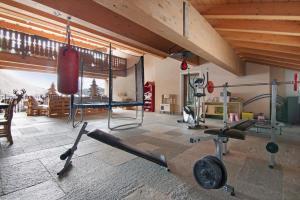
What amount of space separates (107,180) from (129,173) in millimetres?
269

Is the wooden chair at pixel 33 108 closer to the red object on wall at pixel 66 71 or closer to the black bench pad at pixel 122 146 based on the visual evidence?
the red object on wall at pixel 66 71

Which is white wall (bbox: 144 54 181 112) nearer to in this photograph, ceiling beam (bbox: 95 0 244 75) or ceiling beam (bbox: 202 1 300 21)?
ceiling beam (bbox: 95 0 244 75)

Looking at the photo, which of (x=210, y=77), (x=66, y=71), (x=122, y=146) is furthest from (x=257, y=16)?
(x=210, y=77)

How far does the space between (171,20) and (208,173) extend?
64.3 inches

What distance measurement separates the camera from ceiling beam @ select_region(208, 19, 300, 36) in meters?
2.35

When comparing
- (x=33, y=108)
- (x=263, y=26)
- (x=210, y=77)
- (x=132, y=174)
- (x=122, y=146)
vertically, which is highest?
(x=263, y=26)

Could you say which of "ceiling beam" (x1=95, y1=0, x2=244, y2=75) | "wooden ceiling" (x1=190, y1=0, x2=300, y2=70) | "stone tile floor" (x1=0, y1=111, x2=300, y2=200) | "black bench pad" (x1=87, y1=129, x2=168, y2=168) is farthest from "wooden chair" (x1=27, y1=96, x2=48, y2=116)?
"wooden ceiling" (x1=190, y1=0, x2=300, y2=70)

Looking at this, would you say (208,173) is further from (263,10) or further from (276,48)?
(276,48)

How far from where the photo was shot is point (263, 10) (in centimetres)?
194

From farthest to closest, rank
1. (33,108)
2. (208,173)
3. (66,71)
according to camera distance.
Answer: (33,108) < (66,71) < (208,173)

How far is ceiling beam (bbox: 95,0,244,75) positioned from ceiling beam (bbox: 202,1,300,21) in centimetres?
39

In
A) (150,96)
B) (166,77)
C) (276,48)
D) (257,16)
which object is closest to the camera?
(257,16)

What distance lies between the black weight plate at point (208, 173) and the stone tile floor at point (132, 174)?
117mm

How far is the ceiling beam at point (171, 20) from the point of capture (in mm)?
1383
